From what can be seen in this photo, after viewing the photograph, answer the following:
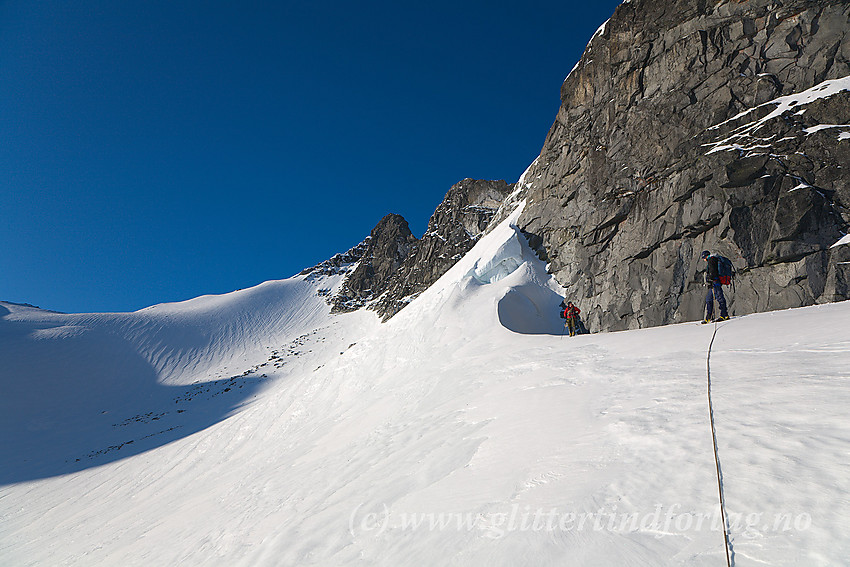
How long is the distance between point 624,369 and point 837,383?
8.12 feet

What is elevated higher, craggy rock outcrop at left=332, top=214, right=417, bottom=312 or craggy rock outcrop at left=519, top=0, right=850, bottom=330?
craggy rock outcrop at left=332, top=214, right=417, bottom=312

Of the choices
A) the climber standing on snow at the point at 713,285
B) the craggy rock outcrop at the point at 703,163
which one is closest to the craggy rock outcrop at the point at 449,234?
the craggy rock outcrop at the point at 703,163

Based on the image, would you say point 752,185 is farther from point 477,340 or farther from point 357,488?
point 357,488

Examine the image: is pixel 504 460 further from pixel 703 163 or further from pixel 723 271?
pixel 703 163

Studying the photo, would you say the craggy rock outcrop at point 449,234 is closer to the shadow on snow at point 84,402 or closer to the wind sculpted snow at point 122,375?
the wind sculpted snow at point 122,375

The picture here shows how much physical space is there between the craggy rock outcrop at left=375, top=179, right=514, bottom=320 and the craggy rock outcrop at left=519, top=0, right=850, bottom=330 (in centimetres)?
3324

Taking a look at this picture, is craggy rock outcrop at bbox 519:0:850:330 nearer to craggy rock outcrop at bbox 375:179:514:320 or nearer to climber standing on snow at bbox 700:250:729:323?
climber standing on snow at bbox 700:250:729:323

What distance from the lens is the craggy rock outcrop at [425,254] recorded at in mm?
55650

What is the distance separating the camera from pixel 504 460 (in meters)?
4.38

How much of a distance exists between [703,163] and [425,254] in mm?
47898

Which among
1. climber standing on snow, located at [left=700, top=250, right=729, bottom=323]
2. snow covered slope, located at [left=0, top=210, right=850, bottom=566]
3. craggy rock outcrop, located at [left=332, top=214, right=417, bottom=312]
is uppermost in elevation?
craggy rock outcrop, located at [left=332, top=214, right=417, bottom=312]

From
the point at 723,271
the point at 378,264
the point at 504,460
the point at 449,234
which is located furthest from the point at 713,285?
the point at 378,264

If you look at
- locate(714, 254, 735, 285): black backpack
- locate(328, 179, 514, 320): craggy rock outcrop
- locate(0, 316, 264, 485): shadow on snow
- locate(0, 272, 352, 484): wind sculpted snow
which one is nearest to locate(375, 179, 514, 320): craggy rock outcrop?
locate(328, 179, 514, 320): craggy rock outcrop

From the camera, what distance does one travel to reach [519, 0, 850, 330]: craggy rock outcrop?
12703 mm
